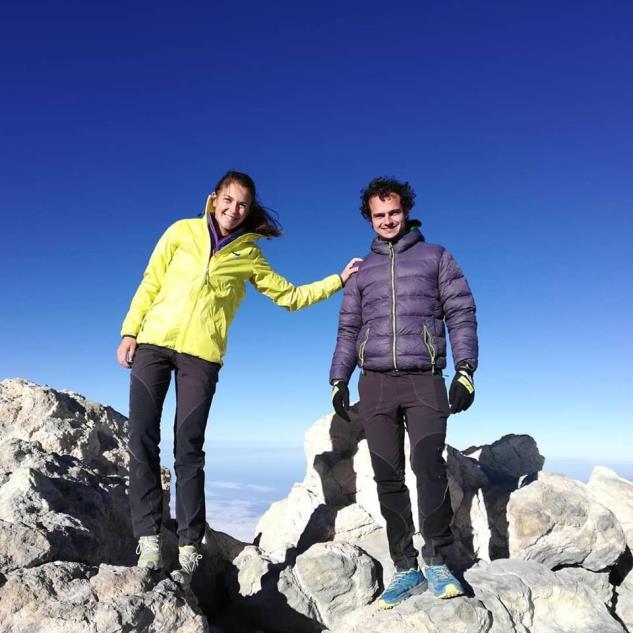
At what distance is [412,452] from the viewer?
6.08 meters

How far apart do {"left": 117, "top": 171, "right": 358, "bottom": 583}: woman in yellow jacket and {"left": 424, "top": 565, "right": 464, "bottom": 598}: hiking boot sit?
244cm

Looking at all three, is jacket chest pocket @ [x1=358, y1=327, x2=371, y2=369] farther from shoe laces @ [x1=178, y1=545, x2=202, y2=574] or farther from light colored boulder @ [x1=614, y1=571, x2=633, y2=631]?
light colored boulder @ [x1=614, y1=571, x2=633, y2=631]

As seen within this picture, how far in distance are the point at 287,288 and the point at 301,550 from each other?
387cm

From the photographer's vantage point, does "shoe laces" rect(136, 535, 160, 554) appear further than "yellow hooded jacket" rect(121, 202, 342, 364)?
No

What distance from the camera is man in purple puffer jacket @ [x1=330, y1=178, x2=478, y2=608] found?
5941 millimetres

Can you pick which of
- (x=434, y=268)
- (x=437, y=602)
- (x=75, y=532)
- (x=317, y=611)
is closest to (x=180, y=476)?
(x=75, y=532)

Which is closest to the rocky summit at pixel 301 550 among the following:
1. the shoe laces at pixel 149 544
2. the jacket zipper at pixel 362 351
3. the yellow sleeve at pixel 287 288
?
the shoe laces at pixel 149 544

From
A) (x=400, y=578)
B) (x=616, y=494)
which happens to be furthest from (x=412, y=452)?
(x=616, y=494)

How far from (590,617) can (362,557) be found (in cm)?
291

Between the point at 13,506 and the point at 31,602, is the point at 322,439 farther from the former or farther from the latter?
the point at 31,602

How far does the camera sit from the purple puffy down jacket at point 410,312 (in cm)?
621

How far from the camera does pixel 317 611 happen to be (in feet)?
21.2

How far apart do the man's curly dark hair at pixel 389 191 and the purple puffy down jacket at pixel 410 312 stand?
0.43m

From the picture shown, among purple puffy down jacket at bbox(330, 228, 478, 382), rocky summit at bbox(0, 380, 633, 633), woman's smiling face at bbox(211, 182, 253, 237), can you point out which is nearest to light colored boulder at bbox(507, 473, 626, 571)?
rocky summit at bbox(0, 380, 633, 633)
